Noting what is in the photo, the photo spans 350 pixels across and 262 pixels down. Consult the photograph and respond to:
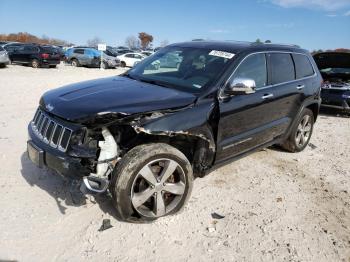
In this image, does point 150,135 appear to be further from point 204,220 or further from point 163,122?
point 204,220

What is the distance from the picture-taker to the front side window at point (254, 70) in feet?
13.0

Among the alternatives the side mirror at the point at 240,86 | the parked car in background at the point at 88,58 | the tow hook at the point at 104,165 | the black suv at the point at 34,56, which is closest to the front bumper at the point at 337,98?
the side mirror at the point at 240,86

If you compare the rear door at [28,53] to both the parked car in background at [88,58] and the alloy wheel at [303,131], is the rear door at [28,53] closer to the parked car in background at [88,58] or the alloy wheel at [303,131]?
the parked car in background at [88,58]

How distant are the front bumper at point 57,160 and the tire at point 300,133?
12.1 feet

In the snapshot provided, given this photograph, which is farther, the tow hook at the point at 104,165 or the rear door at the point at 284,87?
the rear door at the point at 284,87

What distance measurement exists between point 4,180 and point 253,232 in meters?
3.04

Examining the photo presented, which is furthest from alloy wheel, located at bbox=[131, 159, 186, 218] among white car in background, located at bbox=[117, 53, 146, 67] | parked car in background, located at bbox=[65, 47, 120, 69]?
white car in background, located at bbox=[117, 53, 146, 67]

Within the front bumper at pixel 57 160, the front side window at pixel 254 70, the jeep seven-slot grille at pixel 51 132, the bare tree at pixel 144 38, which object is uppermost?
the front side window at pixel 254 70

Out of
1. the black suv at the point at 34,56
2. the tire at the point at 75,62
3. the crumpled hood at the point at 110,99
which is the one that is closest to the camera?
the crumpled hood at the point at 110,99

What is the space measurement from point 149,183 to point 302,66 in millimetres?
3521

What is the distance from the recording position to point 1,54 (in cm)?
1808

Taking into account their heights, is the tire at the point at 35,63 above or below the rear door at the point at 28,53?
below

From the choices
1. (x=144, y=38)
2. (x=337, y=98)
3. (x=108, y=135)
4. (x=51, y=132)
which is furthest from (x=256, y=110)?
(x=144, y=38)

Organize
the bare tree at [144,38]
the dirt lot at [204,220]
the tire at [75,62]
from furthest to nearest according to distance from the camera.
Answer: the bare tree at [144,38], the tire at [75,62], the dirt lot at [204,220]
